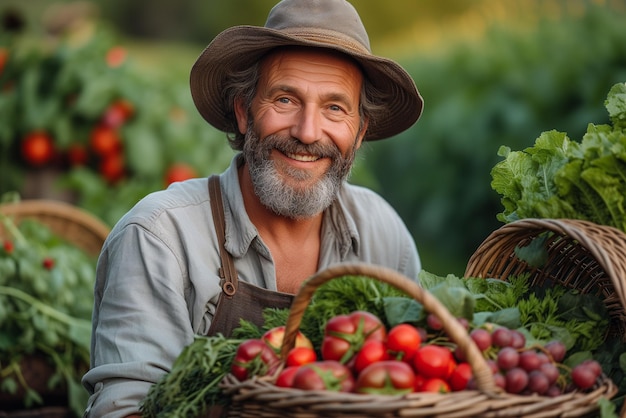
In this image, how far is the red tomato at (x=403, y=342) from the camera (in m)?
2.17

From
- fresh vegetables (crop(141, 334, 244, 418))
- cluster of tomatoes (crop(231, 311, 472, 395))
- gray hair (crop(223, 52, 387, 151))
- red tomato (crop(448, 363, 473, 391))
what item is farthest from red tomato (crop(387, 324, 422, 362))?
gray hair (crop(223, 52, 387, 151))

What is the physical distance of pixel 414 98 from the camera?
352 cm

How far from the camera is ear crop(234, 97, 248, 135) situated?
3418 mm

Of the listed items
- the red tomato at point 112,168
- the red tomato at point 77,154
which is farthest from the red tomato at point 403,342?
the red tomato at point 77,154

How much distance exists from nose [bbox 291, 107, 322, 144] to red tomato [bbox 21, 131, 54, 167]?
305cm

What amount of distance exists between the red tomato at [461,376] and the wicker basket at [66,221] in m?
3.02

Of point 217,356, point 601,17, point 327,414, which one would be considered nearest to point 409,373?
point 327,414

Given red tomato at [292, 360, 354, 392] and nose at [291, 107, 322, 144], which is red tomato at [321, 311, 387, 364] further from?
nose at [291, 107, 322, 144]

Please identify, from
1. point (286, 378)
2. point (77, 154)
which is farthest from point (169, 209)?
point (77, 154)

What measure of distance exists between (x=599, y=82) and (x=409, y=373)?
4907mm

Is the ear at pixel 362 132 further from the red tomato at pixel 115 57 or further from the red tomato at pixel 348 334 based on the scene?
the red tomato at pixel 115 57

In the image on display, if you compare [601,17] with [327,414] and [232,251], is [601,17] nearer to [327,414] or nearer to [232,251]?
[232,251]

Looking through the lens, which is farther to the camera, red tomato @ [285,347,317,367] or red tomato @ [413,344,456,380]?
red tomato @ [285,347,317,367]

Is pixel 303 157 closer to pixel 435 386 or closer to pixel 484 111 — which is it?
pixel 435 386
